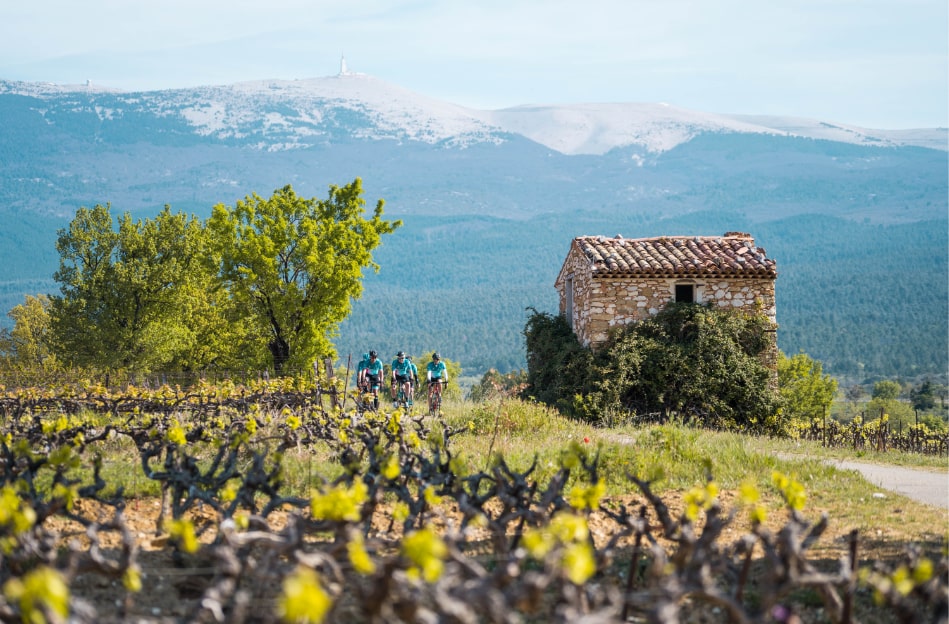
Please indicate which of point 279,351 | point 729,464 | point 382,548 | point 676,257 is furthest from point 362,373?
point 279,351

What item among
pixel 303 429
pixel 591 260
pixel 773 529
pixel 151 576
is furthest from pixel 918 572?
pixel 591 260

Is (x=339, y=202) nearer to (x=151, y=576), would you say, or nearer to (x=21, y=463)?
(x=21, y=463)

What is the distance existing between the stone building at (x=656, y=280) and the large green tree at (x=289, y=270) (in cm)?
1159

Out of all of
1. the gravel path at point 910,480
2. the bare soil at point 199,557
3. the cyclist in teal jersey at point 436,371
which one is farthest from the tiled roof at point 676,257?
the bare soil at point 199,557

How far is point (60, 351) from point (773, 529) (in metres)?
39.4

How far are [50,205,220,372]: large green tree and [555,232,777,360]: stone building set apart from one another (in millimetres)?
22550

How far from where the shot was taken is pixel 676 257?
2706 centimetres

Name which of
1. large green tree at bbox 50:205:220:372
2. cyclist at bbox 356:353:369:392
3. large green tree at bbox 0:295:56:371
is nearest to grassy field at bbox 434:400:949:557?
cyclist at bbox 356:353:369:392

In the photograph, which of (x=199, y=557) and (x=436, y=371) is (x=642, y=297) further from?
(x=199, y=557)

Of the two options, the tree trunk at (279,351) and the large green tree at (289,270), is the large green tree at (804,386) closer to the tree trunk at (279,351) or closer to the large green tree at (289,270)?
the large green tree at (289,270)

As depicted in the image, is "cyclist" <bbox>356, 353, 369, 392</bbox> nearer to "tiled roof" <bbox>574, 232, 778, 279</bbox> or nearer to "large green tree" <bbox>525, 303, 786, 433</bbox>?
"large green tree" <bbox>525, 303, 786, 433</bbox>

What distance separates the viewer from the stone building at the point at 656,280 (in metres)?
26.1

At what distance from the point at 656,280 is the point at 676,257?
3.86 ft

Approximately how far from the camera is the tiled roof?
1030 inches
